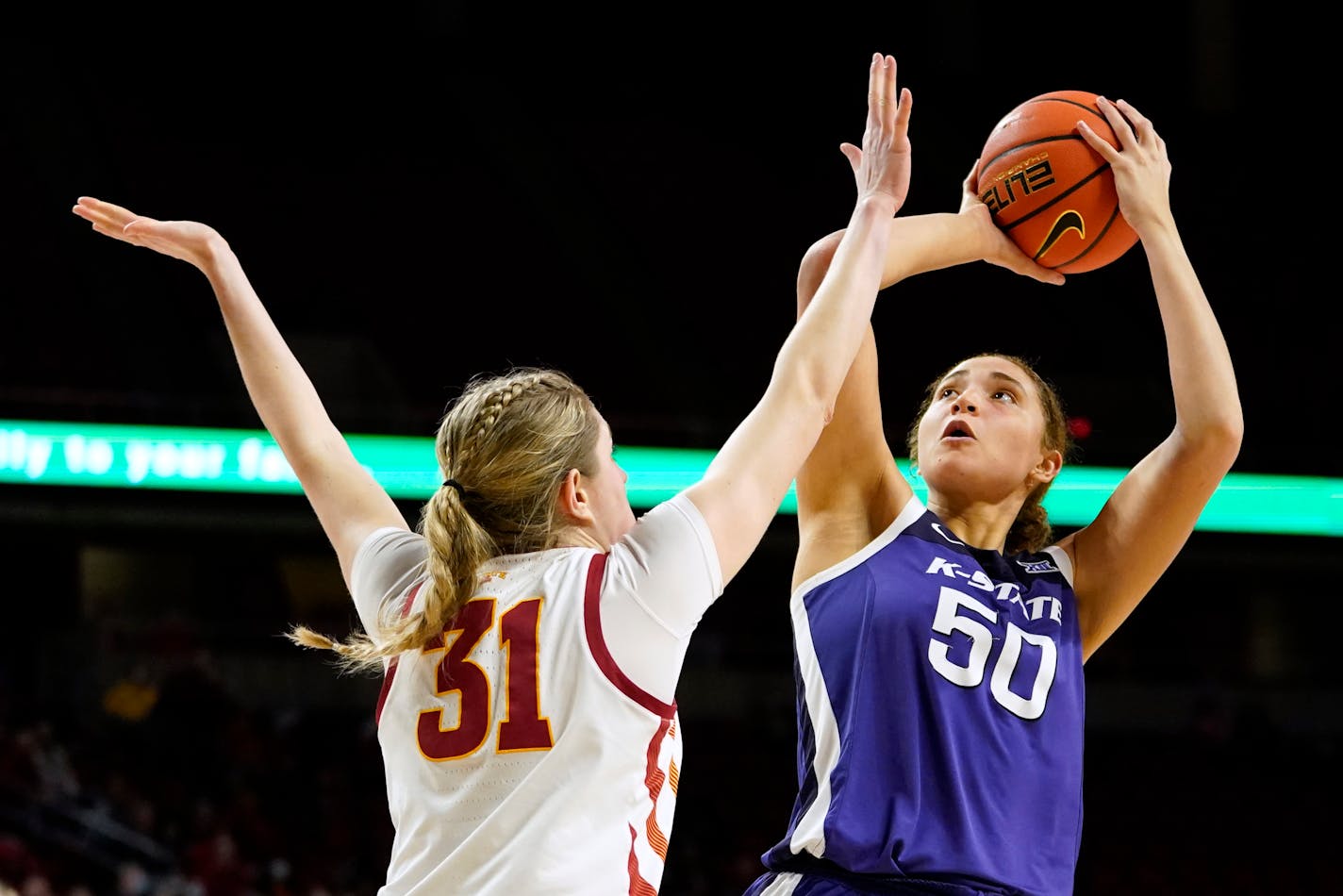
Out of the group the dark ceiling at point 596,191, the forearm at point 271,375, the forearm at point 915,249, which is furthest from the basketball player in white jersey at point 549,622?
the dark ceiling at point 596,191

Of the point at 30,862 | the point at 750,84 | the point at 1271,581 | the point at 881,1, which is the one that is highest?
the point at 881,1

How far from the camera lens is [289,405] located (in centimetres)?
230

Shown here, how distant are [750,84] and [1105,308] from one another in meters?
5.18

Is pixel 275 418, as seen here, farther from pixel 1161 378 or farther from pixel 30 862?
pixel 1161 378

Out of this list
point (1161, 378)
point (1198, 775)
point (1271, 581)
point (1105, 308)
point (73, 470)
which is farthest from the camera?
point (1105, 308)

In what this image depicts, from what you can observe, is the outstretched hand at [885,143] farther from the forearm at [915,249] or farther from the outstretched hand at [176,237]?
the outstretched hand at [176,237]

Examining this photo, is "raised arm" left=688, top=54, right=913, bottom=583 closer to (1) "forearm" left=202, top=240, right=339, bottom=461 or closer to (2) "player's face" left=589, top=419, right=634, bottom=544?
(2) "player's face" left=589, top=419, right=634, bottom=544

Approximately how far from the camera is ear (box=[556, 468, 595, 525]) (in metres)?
2.04

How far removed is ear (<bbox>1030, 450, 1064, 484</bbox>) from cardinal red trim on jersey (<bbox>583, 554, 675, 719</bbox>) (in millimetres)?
1382

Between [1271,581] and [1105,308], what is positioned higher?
[1105,308]

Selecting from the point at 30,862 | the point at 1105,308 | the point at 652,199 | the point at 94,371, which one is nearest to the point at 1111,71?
the point at 1105,308

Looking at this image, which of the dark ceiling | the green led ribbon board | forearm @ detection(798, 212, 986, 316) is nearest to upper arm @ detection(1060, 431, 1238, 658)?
forearm @ detection(798, 212, 986, 316)

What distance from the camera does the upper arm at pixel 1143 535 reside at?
9.48ft

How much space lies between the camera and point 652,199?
1791 centimetres
